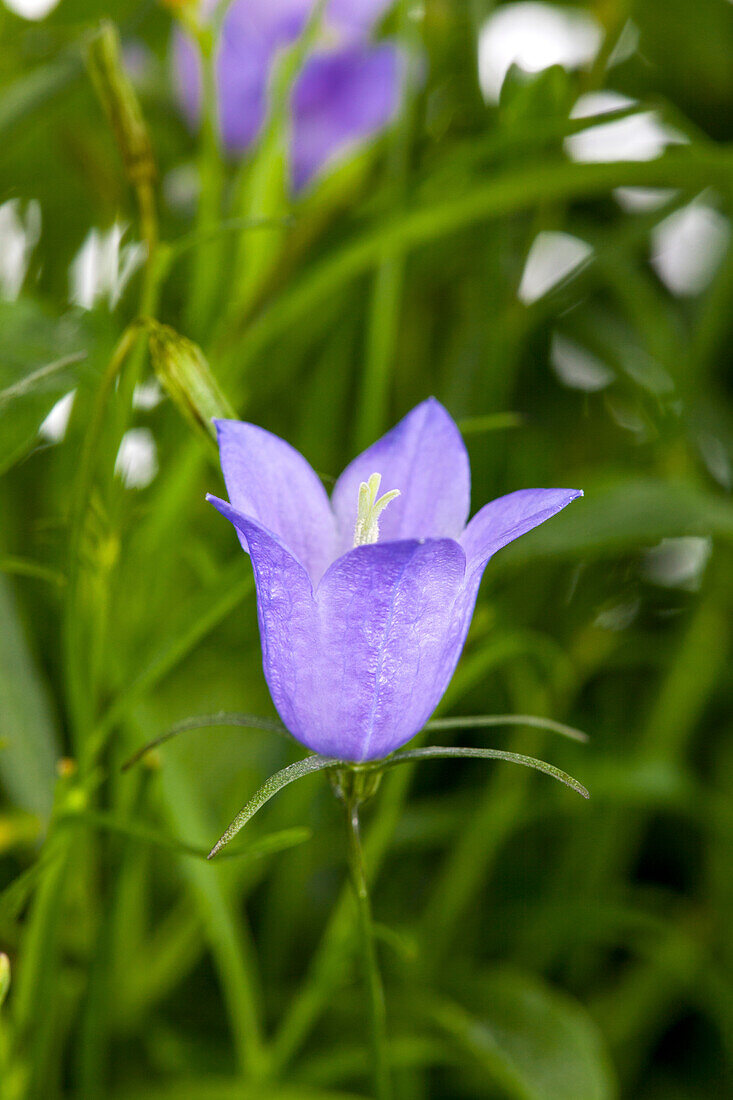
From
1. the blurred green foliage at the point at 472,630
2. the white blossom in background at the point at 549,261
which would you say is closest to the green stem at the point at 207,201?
the blurred green foliage at the point at 472,630

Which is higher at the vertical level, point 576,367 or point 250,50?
point 250,50

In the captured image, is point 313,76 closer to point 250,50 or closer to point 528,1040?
point 250,50

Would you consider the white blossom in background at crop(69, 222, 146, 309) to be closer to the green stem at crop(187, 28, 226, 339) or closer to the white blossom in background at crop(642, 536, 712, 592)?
the green stem at crop(187, 28, 226, 339)

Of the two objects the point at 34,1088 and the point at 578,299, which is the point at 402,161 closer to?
the point at 578,299

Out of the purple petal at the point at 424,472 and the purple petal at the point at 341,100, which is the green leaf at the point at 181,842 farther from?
the purple petal at the point at 341,100

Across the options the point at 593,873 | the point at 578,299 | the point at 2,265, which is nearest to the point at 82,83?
the point at 2,265

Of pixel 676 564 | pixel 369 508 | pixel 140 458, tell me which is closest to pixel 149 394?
pixel 140 458
